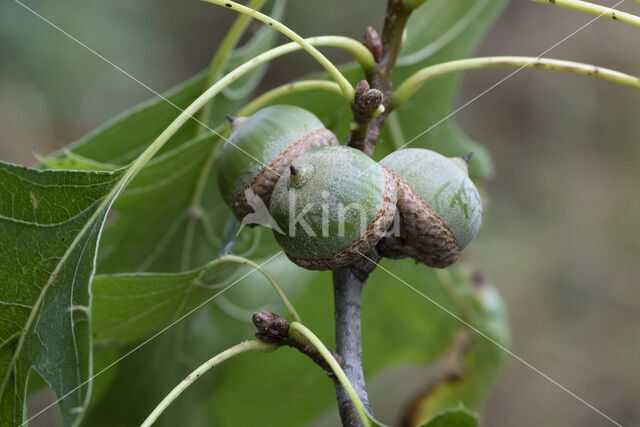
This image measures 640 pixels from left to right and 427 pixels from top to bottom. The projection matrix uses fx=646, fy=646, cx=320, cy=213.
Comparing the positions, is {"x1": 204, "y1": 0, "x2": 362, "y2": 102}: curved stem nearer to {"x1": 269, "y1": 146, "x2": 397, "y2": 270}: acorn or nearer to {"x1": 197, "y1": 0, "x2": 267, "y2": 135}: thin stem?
{"x1": 269, "y1": 146, "x2": 397, "y2": 270}: acorn

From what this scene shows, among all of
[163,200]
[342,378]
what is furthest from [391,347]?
[342,378]

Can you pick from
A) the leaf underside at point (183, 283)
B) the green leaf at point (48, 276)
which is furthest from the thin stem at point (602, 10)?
the green leaf at point (48, 276)

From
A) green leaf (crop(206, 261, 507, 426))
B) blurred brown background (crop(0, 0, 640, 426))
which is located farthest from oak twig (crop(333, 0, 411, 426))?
blurred brown background (crop(0, 0, 640, 426))

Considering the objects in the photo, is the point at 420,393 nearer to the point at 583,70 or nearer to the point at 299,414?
the point at 299,414

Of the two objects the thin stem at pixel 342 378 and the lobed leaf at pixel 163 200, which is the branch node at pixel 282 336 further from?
the lobed leaf at pixel 163 200

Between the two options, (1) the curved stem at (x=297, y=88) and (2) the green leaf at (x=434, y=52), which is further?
Answer: (2) the green leaf at (x=434, y=52)

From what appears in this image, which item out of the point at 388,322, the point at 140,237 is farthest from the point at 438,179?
Result: the point at 388,322
